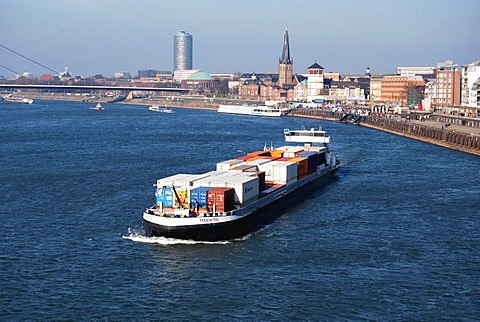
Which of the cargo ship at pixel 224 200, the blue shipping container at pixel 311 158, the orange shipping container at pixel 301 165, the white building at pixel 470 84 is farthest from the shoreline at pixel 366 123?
the cargo ship at pixel 224 200

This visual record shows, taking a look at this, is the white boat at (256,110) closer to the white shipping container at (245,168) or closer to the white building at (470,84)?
the white building at (470,84)

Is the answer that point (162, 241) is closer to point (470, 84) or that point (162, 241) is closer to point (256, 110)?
point (470, 84)

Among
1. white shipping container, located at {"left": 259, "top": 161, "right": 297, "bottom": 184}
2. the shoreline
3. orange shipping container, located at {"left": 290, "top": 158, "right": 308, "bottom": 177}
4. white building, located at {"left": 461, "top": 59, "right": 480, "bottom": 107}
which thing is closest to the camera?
white shipping container, located at {"left": 259, "top": 161, "right": 297, "bottom": 184}

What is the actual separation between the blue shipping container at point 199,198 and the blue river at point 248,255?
4.22 ft

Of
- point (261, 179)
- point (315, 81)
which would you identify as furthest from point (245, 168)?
point (315, 81)

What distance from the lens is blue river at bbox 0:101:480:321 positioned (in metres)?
16.4

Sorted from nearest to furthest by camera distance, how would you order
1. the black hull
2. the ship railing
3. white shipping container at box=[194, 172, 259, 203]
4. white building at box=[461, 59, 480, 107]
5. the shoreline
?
the black hull, the ship railing, white shipping container at box=[194, 172, 259, 203], the shoreline, white building at box=[461, 59, 480, 107]

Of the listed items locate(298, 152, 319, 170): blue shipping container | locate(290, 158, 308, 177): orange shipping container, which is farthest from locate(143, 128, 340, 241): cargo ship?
locate(298, 152, 319, 170): blue shipping container

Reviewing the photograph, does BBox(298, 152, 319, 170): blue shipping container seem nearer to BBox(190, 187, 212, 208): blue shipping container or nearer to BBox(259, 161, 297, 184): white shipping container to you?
BBox(259, 161, 297, 184): white shipping container

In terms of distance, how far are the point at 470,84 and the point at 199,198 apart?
6101 centimetres

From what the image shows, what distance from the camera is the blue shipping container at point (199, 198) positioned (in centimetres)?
2188

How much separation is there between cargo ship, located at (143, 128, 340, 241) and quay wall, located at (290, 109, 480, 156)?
66.8ft

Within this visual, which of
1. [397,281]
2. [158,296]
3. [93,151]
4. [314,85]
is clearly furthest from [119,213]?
[314,85]

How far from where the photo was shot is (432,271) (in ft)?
62.3
